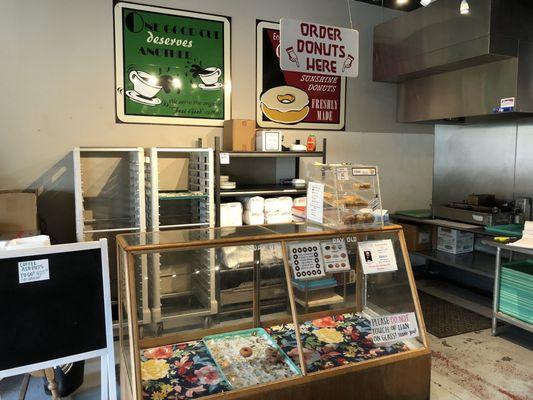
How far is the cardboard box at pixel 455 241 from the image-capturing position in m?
4.84

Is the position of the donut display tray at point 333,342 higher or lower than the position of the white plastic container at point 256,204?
lower

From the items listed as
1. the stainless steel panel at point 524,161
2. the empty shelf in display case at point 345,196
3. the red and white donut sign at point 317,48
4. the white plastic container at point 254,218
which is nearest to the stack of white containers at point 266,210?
the white plastic container at point 254,218

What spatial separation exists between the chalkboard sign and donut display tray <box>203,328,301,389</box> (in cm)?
53

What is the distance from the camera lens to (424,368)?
2.24 metres

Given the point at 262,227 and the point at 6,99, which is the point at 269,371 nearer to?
the point at 262,227

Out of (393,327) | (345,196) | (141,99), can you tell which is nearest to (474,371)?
(393,327)

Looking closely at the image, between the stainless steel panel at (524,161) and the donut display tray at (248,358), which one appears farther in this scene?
the stainless steel panel at (524,161)

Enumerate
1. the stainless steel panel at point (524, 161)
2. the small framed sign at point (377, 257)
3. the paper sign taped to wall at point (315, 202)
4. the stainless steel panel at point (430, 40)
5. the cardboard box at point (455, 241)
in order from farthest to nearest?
the cardboard box at point (455, 241) → the stainless steel panel at point (524, 161) → the stainless steel panel at point (430, 40) → the paper sign taped to wall at point (315, 202) → the small framed sign at point (377, 257)

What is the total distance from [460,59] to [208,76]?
2322 mm

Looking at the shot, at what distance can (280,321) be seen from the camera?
2.52m

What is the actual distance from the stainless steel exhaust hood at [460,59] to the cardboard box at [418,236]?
1.23m

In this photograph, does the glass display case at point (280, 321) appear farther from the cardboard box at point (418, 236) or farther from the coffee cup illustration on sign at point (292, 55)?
the cardboard box at point (418, 236)

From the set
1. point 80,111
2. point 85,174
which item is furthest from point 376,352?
point 80,111

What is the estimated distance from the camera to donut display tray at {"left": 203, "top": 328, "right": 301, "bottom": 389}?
1995 mm
